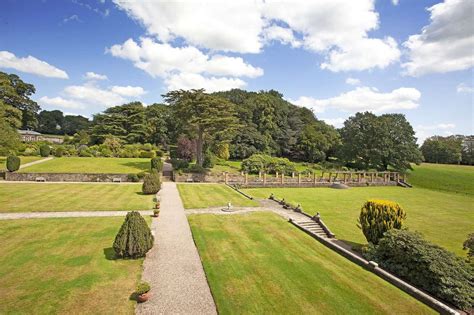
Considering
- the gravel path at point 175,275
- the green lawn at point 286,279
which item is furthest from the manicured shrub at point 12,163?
the green lawn at point 286,279

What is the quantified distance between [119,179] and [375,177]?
4032 centimetres

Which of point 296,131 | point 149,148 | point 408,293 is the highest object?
point 296,131

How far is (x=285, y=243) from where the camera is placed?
14.1m

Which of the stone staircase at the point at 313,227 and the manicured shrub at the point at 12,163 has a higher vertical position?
the manicured shrub at the point at 12,163

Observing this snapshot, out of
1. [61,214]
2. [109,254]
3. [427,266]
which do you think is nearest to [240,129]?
[61,214]

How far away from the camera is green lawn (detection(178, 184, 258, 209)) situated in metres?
22.2

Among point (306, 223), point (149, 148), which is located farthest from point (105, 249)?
point (149, 148)

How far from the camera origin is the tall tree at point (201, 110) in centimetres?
3672

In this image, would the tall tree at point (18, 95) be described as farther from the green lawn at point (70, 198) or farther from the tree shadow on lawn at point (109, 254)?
the tree shadow on lawn at point (109, 254)

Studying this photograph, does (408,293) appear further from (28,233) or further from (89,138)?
(89,138)

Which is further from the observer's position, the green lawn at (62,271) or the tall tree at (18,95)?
the tall tree at (18,95)

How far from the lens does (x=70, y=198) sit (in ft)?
71.4

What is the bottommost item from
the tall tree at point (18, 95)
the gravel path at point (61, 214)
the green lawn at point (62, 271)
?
the green lawn at point (62, 271)

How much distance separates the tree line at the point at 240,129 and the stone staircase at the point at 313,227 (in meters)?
21.4
